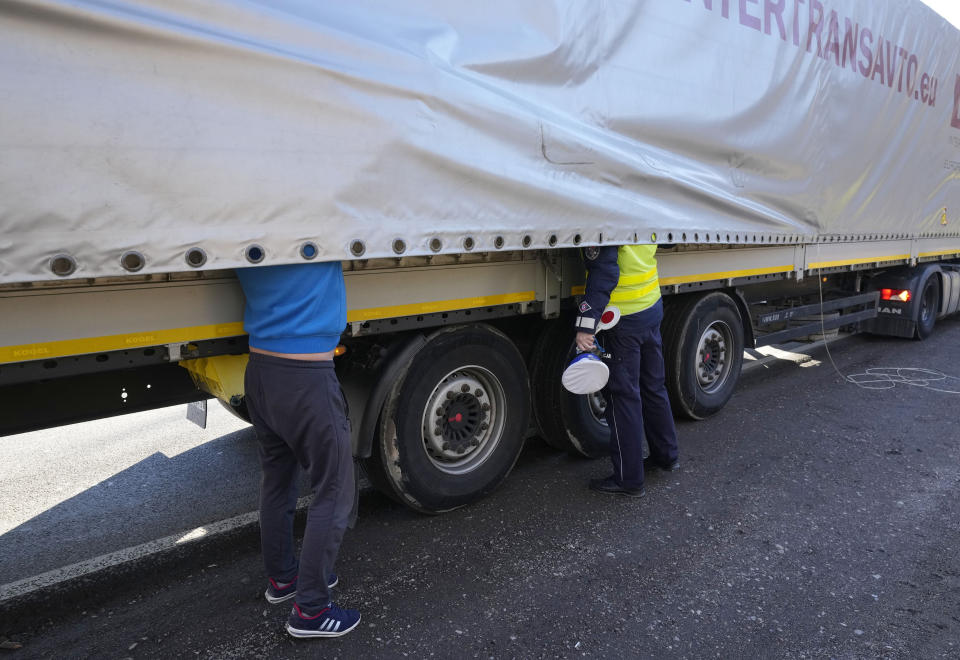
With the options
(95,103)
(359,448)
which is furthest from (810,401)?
(95,103)

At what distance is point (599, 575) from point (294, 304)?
186 cm

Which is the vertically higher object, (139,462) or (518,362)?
(518,362)

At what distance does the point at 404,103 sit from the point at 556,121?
0.92m

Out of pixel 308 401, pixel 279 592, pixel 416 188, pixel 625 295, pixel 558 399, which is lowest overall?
pixel 279 592

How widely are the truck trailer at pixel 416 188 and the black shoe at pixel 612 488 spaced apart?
363 millimetres

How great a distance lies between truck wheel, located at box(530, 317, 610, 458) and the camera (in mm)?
3975

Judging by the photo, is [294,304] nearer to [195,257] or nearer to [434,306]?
[195,257]

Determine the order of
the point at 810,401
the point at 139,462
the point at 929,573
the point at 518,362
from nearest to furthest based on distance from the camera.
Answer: the point at 929,573 < the point at 518,362 < the point at 139,462 < the point at 810,401

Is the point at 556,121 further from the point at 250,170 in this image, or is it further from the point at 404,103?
the point at 250,170

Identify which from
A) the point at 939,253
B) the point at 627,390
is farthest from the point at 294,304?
the point at 939,253

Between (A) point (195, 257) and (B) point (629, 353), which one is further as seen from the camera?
(B) point (629, 353)

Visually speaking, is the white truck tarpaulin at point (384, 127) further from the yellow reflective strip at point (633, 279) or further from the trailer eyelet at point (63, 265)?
the yellow reflective strip at point (633, 279)

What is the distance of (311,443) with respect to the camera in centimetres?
240

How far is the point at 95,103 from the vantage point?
182cm
